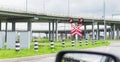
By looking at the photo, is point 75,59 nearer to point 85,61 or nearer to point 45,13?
point 85,61

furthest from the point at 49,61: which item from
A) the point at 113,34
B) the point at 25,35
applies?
the point at 113,34

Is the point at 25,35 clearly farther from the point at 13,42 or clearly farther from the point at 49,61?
the point at 49,61

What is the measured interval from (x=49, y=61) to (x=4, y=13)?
5786 cm

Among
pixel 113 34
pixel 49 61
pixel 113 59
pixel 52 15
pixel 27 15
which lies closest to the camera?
pixel 113 59

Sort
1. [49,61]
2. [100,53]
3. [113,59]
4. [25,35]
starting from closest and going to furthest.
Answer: [113,59] → [100,53] → [49,61] → [25,35]

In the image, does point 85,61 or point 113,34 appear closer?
point 85,61

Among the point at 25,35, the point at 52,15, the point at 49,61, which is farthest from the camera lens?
the point at 52,15

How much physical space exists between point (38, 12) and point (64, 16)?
41.0 ft

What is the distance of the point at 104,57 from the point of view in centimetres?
359

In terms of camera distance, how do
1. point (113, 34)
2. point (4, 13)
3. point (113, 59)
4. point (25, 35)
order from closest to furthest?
point (113, 59)
point (25, 35)
point (4, 13)
point (113, 34)

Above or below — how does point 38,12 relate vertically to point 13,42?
above

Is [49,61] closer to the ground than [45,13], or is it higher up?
closer to the ground

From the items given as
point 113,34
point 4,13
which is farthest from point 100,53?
point 113,34

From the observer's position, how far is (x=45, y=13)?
85.7 metres
